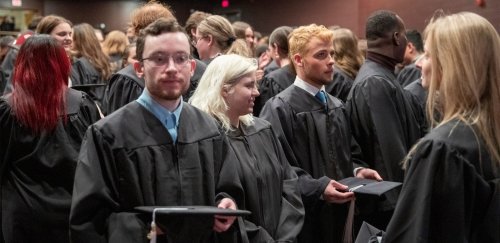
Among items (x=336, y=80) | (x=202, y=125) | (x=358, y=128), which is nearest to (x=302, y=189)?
(x=358, y=128)

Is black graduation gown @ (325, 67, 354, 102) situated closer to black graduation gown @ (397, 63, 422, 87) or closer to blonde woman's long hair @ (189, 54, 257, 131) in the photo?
black graduation gown @ (397, 63, 422, 87)

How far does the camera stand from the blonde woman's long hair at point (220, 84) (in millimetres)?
4184

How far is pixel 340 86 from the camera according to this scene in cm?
691

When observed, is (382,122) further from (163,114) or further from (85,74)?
(85,74)

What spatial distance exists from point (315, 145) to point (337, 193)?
42 cm

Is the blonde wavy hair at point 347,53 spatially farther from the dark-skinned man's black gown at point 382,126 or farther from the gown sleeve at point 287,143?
the gown sleeve at point 287,143

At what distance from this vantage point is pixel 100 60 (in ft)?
25.8

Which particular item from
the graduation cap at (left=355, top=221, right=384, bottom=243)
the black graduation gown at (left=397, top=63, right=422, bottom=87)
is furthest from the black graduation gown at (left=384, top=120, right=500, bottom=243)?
the black graduation gown at (left=397, top=63, right=422, bottom=87)

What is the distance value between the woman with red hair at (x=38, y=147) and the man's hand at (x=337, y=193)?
1601 mm

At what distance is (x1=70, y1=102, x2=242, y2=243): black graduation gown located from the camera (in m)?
3.20

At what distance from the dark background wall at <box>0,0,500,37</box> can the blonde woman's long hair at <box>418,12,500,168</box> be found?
4.77 meters

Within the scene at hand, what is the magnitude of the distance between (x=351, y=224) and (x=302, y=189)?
41 cm

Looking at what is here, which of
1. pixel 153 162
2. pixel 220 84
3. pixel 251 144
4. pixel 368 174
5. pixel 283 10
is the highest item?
pixel 220 84

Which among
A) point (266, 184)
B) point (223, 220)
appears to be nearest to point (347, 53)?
point (266, 184)
